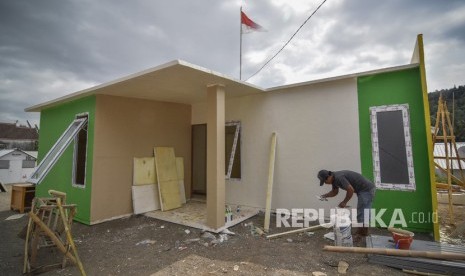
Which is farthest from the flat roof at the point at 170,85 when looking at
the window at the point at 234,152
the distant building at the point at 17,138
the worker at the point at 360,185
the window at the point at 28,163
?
the distant building at the point at 17,138

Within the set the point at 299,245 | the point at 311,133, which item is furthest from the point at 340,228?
the point at 311,133

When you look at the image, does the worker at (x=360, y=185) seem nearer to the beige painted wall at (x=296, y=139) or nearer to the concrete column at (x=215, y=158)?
the beige painted wall at (x=296, y=139)

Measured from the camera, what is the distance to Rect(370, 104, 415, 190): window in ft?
16.0

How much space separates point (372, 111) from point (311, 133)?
4.58 ft

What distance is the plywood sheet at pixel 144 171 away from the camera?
21.8 ft

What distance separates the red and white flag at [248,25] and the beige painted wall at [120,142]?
4.18 m

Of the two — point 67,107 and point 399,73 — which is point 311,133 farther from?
point 67,107

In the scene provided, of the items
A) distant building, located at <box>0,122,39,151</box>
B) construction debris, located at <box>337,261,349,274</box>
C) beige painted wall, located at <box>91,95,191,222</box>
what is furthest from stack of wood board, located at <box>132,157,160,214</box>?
distant building, located at <box>0,122,39,151</box>

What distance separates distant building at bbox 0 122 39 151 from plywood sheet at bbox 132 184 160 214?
27.0 meters

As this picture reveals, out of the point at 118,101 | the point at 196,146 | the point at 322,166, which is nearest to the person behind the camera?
the point at 322,166

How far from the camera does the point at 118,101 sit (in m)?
6.41

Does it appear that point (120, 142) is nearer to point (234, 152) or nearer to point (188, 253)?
point (234, 152)

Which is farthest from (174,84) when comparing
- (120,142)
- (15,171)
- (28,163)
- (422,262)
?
(28,163)

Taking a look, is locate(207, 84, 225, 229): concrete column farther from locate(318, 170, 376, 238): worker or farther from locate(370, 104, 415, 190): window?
locate(370, 104, 415, 190): window
